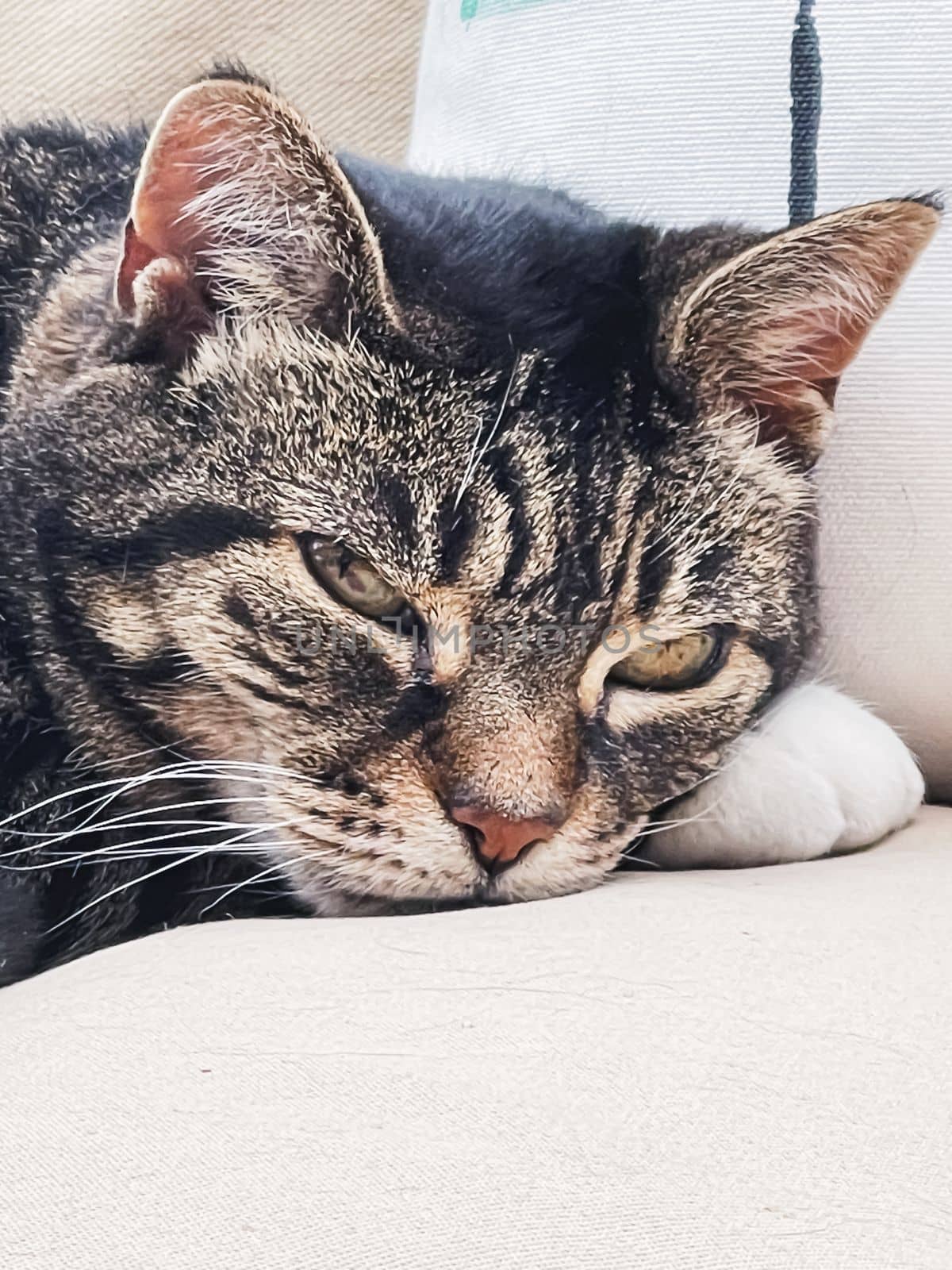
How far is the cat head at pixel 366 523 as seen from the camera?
2.39ft

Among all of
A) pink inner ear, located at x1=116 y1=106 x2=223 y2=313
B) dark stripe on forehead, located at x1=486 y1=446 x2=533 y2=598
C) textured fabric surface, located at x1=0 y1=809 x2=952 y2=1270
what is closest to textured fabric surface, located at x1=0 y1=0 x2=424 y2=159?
pink inner ear, located at x1=116 y1=106 x2=223 y2=313

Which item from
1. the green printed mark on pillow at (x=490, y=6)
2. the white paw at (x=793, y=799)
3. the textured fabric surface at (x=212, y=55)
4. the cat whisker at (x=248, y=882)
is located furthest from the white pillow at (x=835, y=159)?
the cat whisker at (x=248, y=882)

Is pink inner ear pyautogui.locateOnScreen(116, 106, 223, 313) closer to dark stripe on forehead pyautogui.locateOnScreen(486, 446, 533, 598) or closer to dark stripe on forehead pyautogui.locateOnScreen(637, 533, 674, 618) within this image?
dark stripe on forehead pyautogui.locateOnScreen(486, 446, 533, 598)

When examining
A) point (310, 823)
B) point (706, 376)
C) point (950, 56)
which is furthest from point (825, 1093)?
point (950, 56)

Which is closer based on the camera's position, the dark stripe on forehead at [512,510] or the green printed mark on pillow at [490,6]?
the dark stripe on forehead at [512,510]

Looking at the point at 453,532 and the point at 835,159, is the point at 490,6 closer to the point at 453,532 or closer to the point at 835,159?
the point at 835,159

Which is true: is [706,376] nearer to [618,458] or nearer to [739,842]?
[618,458]

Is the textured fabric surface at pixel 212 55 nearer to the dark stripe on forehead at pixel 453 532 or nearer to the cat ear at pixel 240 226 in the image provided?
the cat ear at pixel 240 226

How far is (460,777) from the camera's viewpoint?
720 mm

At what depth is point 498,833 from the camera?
0.73 metres

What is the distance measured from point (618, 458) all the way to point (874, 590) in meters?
0.28

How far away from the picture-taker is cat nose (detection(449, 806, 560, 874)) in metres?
0.72

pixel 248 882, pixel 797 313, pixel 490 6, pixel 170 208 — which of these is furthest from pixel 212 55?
pixel 248 882

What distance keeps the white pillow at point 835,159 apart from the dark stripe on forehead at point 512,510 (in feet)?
1.00
